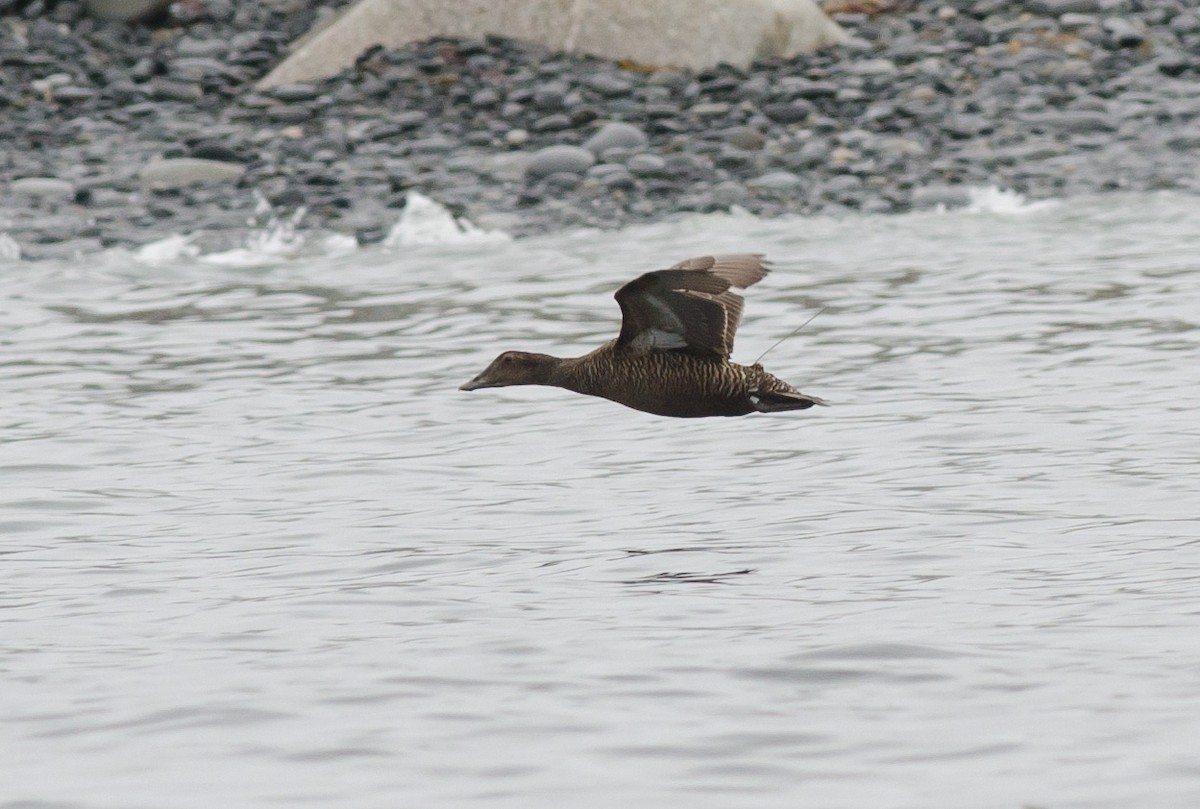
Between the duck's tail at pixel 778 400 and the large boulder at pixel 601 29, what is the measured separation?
1092 centimetres

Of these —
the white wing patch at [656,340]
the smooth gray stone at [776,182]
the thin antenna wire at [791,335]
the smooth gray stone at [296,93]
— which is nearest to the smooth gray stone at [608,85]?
the smooth gray stone at [776,182]

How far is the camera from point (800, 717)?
601 cm

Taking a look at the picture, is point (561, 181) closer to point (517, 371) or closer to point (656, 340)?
point (517, 371)

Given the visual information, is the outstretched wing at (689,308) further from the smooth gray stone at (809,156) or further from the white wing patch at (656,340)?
the smooth gray stone at (809,156)

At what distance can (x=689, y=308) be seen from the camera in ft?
27.9

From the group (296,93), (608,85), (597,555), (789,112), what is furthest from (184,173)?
(597,555)

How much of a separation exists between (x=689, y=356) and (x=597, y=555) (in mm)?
958

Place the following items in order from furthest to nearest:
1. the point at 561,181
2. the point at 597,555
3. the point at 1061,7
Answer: the point at 1061,7
the point at 561,181
the point at 597,555

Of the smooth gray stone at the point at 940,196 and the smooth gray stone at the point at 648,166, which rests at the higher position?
the smooth gray stone at the point at 648,166

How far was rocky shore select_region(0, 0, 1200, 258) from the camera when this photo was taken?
56.3 feet

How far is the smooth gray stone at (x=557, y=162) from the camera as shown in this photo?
17.5 metres

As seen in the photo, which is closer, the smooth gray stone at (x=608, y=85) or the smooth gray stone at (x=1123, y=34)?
the smooth gray stone at (x=608, y=85)

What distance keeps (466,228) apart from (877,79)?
420cm

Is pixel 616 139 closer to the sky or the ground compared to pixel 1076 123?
closer to the ground
